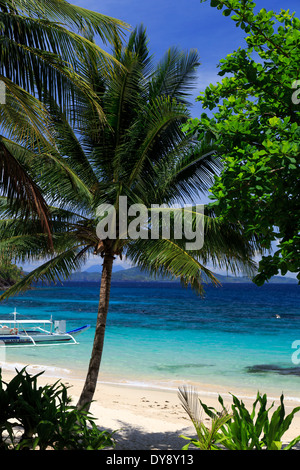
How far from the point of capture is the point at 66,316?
43.8 meters

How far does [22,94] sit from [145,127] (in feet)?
9.96

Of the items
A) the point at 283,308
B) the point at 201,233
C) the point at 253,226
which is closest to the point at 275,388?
the point at 201,233

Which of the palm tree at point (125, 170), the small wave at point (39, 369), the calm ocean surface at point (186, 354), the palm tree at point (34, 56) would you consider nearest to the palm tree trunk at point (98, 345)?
the palm tree at point (125, 170)

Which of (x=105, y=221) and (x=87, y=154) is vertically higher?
(x=87, y=154)

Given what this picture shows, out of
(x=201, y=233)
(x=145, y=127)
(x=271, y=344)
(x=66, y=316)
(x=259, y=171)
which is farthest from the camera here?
(x=66, y=316)

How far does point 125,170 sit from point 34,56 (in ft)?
9.59

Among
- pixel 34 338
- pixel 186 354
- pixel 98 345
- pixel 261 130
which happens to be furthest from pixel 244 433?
pixel 186 354

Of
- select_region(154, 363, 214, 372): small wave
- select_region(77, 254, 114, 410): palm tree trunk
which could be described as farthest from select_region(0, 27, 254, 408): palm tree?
select_region(154, 363, 214, 372): small wave

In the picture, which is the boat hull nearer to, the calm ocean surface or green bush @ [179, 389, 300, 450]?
the calm ocean surface

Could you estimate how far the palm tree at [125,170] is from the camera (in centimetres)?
778

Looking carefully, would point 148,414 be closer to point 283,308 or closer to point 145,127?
point 145,127

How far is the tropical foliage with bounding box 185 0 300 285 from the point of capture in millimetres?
3744

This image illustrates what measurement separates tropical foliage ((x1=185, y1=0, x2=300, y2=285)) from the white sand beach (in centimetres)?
298

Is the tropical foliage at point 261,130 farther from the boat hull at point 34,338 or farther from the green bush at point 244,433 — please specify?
the boat hull at point 34,338
